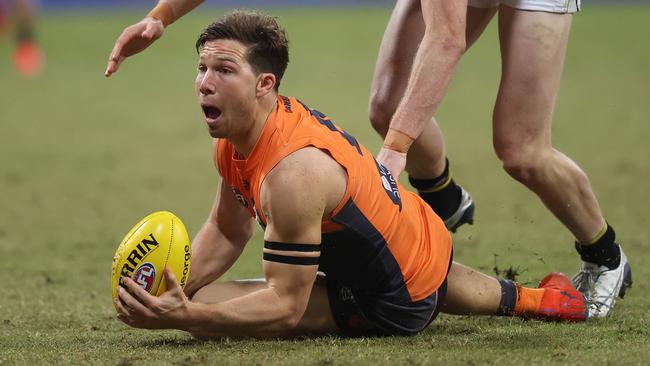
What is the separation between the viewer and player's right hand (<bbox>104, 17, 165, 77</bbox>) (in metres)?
5.20

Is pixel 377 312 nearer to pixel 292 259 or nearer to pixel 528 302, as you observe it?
pixel 292 259

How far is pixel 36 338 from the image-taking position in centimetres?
501

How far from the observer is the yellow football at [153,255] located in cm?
460

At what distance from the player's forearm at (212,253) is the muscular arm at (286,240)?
808mm

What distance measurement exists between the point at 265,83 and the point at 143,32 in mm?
929

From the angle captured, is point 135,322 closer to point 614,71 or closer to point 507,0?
point 507,0

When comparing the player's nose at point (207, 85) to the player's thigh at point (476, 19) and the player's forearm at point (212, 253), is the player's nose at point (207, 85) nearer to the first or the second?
the player's forearm at point (212, 253)

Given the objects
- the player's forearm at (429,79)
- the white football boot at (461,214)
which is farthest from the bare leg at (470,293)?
the white football boot at (461,214)

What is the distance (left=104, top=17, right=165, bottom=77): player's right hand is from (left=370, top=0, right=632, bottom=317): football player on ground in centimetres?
119

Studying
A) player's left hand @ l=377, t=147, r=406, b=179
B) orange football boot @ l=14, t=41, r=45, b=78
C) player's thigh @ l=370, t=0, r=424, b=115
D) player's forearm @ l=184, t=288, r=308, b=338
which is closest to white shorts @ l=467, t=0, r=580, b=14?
player's thigh @ l=370, t=0, r=424, b=115

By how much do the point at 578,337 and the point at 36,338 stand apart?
92.6 inches

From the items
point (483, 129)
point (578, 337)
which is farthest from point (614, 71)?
point (578, 337)

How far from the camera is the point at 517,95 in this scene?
5.40 metres

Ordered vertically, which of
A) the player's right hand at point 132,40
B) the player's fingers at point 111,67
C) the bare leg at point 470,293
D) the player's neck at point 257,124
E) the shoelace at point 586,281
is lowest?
the shoelace at point 586,281
